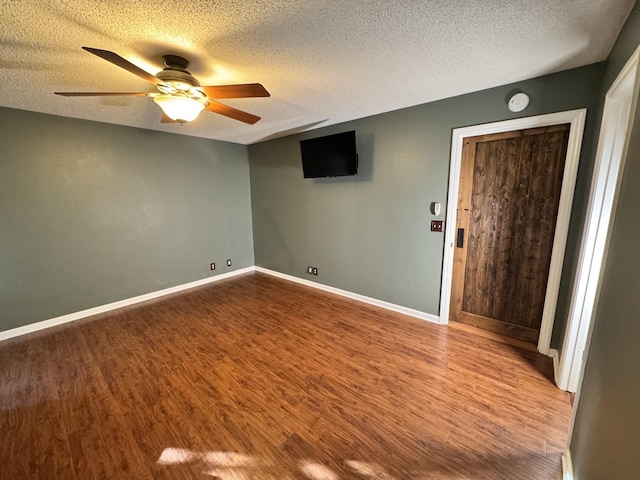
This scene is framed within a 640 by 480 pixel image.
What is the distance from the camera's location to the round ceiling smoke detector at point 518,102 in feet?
6.91

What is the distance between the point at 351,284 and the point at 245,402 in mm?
2076

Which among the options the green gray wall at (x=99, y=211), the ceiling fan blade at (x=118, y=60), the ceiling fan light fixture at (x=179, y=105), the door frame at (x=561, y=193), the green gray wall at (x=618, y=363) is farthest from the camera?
the green gray wall at (x=99, y=211)

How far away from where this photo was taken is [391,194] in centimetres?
301

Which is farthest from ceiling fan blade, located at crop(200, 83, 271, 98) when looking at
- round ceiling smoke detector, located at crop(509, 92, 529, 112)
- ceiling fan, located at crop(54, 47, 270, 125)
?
round ceiling smoke detector, located at crop(509, 92, 529, 112)

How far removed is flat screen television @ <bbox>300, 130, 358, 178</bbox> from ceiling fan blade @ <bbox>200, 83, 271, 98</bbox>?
160 cm

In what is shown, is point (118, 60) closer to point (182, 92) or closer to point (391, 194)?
point (182, 92)

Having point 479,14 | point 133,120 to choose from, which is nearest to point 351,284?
point 479,14

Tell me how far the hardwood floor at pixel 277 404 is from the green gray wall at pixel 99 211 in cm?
60

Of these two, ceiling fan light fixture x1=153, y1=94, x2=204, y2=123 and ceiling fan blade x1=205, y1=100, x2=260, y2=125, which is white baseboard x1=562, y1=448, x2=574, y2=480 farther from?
ceiling fan light fixture x1=153, y1=94, x2=204, y2=123

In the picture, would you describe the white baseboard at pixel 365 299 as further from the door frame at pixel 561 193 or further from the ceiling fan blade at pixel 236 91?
the ceiling fan blade at pixel 236 91

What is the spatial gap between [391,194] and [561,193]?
1.47 m

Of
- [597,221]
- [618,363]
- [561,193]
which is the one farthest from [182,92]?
[561,193]

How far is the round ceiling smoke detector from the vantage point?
2107mm

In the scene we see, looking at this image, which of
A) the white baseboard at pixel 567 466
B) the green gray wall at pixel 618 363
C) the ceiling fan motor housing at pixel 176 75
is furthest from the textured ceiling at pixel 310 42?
the white baseboard at pixel 567 466
